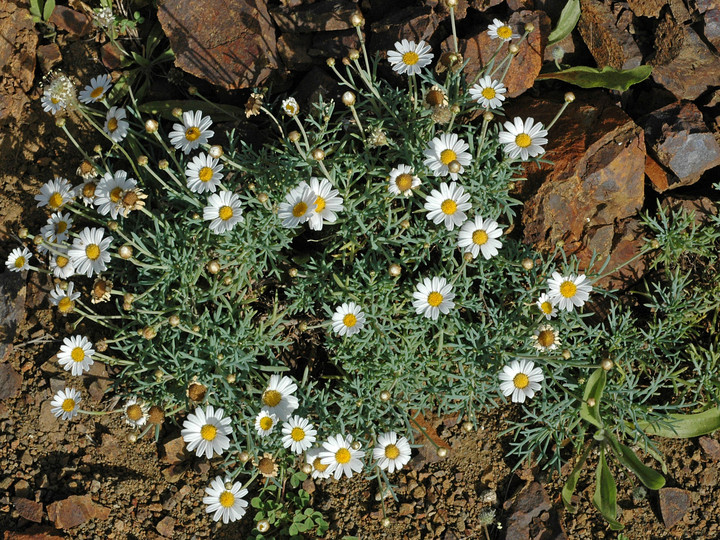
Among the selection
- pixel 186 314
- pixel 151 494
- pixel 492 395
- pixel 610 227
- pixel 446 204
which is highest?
pixel 610 227

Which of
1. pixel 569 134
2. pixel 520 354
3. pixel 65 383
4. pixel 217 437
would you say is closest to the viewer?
pixel 217 437

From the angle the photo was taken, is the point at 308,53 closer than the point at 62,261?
No

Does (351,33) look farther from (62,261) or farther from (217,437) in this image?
(217,437)

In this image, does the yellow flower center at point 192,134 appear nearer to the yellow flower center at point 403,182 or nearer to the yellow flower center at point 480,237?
the yellow flower center at point 403,182

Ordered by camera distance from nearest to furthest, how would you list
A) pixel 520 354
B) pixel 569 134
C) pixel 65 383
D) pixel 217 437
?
pixel 217 437 < pixel 520 354 < pixel 569 134 < pixel 65 383

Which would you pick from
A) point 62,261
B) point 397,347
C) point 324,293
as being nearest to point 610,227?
point 397,347

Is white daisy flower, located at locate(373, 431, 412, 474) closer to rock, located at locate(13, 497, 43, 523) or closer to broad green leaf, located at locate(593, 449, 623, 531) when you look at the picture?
broad green leaf, located at locate(593, 449, 623, 531)

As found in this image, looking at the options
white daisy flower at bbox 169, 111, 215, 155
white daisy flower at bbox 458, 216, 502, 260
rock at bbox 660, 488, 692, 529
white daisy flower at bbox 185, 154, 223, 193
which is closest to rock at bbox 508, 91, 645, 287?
white daisy flower at bbox 458, 216, 502, 260

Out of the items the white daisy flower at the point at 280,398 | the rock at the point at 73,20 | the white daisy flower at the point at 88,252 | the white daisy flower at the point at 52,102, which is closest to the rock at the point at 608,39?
the white daisy flower at the point at 280,398
